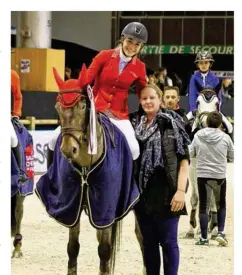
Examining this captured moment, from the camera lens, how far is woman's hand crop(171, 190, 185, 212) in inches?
282

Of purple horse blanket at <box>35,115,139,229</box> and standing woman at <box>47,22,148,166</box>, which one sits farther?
standing woman at <box>47,22,148,166</box>

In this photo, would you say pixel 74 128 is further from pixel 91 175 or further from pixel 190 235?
pixel 190 235

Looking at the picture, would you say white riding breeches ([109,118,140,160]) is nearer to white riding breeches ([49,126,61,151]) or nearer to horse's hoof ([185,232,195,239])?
white riding breeches ([49,126,61,151])

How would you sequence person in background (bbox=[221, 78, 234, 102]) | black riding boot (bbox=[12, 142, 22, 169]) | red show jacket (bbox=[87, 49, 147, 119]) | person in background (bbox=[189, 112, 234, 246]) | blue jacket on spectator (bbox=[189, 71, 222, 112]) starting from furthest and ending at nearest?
1. person in background (bbox=[221, 78, 234, 102])
2. blue jacket on spectator (bbox=[189, 71, 222, 112])
3. person in background (bbox=[189, 112, 234, 246])
4. black riding boot (bbox=[12, 142, 22, 169])
5. red show jacket (bbox=[87, 49, 147, 119])

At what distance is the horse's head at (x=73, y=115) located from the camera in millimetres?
7176

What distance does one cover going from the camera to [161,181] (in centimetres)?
733

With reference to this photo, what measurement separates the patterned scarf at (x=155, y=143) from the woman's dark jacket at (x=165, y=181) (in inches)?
1.1

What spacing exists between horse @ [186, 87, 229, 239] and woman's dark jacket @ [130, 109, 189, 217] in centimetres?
352

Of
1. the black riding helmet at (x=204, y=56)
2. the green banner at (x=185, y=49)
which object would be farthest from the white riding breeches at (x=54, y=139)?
the green banner at (x=185, y=49)

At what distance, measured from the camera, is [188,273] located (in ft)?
29.5

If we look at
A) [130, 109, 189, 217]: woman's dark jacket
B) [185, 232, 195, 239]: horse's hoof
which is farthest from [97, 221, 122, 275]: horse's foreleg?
[185, 232, 195, 239]: horse's hoof

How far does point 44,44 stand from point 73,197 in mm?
13499

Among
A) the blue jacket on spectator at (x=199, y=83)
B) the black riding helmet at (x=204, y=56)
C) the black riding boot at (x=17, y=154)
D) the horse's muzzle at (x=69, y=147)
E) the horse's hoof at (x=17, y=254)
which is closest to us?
the horse's muzzle at (x=69, y=147)

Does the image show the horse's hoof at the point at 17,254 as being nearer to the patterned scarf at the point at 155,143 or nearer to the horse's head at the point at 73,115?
the horse's head at the point at 73,115
